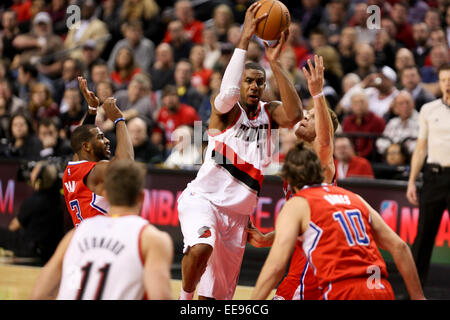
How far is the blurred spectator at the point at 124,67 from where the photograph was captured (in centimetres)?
1202

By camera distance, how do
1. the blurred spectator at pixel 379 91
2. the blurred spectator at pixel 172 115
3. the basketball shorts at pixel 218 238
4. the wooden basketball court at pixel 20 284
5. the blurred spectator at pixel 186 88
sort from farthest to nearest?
the blurred spectator at pixel 186 88
the blurred spectator at pixel 172 115
the blurred spectator at pixel 379 91
the wooden basketball court at pixel 20 284
the basketball shorts at pixel 218 238

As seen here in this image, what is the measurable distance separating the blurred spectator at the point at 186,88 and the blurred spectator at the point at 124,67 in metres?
1.00

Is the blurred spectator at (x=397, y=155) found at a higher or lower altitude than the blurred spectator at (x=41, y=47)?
lower

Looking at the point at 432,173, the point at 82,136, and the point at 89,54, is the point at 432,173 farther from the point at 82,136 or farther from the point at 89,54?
the point at 89,54

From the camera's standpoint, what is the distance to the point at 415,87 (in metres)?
10.0

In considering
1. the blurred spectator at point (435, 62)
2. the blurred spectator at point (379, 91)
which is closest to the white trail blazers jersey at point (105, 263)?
the blurred spectator at point (379, 91)

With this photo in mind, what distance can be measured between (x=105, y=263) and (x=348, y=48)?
8.03m

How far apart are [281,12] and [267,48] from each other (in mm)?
446

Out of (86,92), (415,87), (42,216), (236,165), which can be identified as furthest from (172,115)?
(236,165)

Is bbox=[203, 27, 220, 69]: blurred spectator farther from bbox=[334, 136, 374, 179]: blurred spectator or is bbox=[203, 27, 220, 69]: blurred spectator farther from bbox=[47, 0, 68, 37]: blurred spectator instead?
bbox=[47, 0, 68, 37]: blurred spectator

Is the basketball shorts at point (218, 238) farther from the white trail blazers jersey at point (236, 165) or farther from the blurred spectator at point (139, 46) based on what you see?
the blurred spectator at point (139, 46)

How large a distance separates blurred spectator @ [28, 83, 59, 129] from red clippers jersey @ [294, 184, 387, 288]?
8280 millimetres

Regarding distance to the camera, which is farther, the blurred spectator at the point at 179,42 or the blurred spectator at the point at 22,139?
the blurred spectator at the point at 179,42

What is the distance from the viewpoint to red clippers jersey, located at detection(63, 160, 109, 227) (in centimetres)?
571
